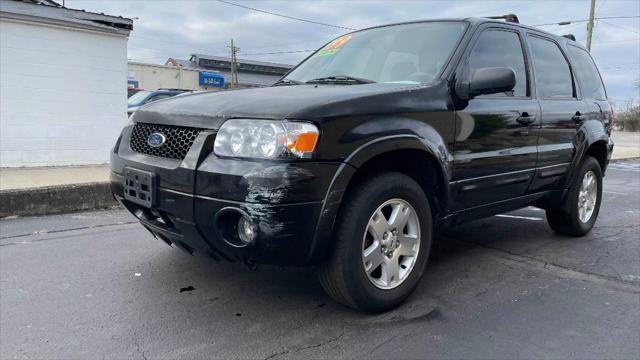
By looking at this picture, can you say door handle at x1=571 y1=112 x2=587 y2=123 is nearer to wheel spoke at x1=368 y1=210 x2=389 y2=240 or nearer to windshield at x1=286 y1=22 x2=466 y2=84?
windshield at x1=286 y1=22 x2=466 y2=84

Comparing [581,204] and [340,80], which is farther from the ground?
[340,80]

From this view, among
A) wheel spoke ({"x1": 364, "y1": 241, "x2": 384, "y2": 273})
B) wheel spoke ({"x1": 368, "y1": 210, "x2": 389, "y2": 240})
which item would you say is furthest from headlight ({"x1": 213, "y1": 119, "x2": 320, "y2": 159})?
wheel spoke ({"x1": 364, "y1": 241, "x2": 384, "y2": 273})

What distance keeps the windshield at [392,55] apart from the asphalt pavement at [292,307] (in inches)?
60.0

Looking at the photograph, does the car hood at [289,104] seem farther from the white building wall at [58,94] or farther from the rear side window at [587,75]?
the white building wall at [58,94]

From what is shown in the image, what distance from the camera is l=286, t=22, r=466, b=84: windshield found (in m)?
3.69

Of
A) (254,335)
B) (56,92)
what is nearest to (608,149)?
(254,335)

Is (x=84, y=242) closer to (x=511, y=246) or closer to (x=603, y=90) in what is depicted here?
(x=511, y=246)

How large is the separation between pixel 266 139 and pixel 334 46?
208cm

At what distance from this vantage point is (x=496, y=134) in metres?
3.82

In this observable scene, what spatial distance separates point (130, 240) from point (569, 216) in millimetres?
4184

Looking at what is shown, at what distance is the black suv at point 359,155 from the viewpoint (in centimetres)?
267

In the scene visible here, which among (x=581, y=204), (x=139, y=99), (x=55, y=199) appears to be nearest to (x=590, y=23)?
(x=139, y=99)

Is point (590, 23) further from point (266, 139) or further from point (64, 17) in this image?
point (266, 139)

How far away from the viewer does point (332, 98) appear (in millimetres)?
2881
